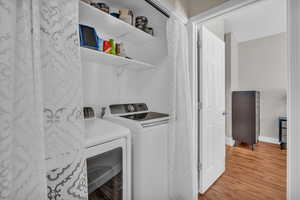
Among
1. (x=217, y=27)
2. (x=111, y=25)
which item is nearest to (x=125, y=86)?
(x=111, y=25)

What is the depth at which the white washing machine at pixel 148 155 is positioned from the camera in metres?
1.15

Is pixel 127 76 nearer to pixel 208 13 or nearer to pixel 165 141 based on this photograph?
pixel 165 141

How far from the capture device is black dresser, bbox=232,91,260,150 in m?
3.13

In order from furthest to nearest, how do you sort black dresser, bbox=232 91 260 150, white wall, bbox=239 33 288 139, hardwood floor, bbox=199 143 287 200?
white wall, bbox=239 33 288 139 → black dresser, bbox=232 91 260 150 → hardwood floor, bbox=199 143 287 200

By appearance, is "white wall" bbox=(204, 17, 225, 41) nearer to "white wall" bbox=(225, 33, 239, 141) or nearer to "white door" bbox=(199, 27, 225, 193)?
"white door" bbox=(199, 27, 225, 193)

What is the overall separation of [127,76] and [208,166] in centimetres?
171

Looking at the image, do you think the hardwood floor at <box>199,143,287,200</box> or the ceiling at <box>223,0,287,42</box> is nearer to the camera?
the hardwood floor at <box>199,143,287,200</box>

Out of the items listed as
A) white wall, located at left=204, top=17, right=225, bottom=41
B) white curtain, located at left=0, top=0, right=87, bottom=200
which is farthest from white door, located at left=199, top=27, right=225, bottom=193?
white curtain, located at left=0, top=0, right=87, bottom=200

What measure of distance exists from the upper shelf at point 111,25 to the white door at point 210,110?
2.64 ft

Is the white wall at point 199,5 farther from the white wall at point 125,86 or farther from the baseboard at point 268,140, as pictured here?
the baseboard at point 268,140

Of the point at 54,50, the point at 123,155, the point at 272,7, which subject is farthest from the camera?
the point at 272,7

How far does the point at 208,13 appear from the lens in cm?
149

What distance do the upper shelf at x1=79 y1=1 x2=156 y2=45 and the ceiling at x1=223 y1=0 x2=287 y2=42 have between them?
183 cm

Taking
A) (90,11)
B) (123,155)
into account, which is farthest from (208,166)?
(90,11)
